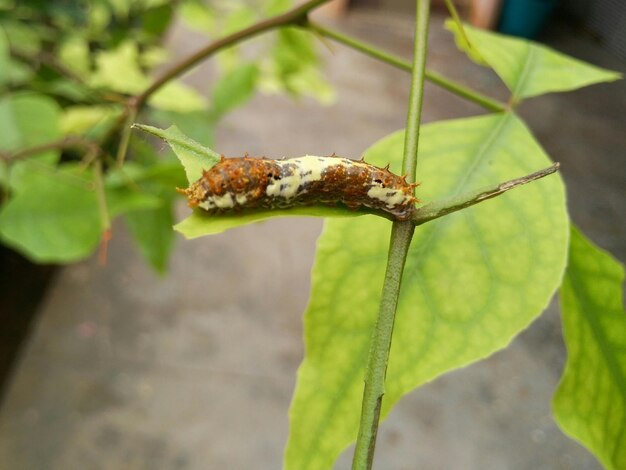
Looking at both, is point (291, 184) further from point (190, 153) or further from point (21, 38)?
point (21, 38)

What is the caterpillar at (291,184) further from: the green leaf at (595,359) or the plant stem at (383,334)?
the green leaf at (595,359)

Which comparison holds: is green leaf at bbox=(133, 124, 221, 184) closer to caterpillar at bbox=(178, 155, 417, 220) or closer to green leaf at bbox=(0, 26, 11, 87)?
caterpillar at bbox=(178, 155, 417, 220)

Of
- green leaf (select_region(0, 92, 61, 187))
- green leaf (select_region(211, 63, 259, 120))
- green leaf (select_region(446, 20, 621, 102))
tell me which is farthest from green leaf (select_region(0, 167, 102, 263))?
green leaf (select_region(446, 20, 621, 102))

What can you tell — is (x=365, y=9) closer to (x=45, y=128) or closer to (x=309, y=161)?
(x=45, y=128)

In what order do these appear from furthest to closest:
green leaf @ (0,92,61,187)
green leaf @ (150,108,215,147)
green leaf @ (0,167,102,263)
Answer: green leaf @ (150,108,215,147) → green leaf @ (0,92,61,187) → green leaf @ (0,167,102,263)

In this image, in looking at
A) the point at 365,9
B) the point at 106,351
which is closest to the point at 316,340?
the point at 106,351
